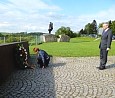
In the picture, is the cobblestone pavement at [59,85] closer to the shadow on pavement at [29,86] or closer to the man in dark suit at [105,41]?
the shadow on pavement at [29,86]

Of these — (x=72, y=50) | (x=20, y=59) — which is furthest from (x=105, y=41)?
(x=72, y=50)

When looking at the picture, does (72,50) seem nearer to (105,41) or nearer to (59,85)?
(105,41)

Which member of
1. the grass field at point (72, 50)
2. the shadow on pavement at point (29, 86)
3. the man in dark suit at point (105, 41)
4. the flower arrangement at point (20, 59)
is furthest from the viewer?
the grass field at point (72, 50)

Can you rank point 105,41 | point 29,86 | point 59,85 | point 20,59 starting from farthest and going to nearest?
point 20,59 < point 105,41 < point 59,85 < point 29,86

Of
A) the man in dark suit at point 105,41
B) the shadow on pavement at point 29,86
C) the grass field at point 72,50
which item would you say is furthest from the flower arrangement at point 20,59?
the grass field at point 72,50

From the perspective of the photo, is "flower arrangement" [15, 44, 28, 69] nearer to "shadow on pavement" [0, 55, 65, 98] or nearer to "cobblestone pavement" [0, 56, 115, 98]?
"cobblestone pavement" [0, 56, 115, 98]

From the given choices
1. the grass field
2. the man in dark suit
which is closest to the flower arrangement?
the man in dark suit

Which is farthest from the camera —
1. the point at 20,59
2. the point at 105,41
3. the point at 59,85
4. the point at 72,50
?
the point at 72,50

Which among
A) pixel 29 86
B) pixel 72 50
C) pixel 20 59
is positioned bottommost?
pixel 29 86

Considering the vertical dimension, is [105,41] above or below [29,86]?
above

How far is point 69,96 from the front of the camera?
6.23 metres

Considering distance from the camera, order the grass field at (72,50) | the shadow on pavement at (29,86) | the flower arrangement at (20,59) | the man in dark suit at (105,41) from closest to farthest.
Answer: the shadow on pavement at (29,86), the man in dark suit at (105,41), the flower arrangement at (20,59), the grass field at (72,50)

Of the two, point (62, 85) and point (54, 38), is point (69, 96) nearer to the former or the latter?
point (62, 85)

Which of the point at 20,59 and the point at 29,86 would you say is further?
the point at 20,59
